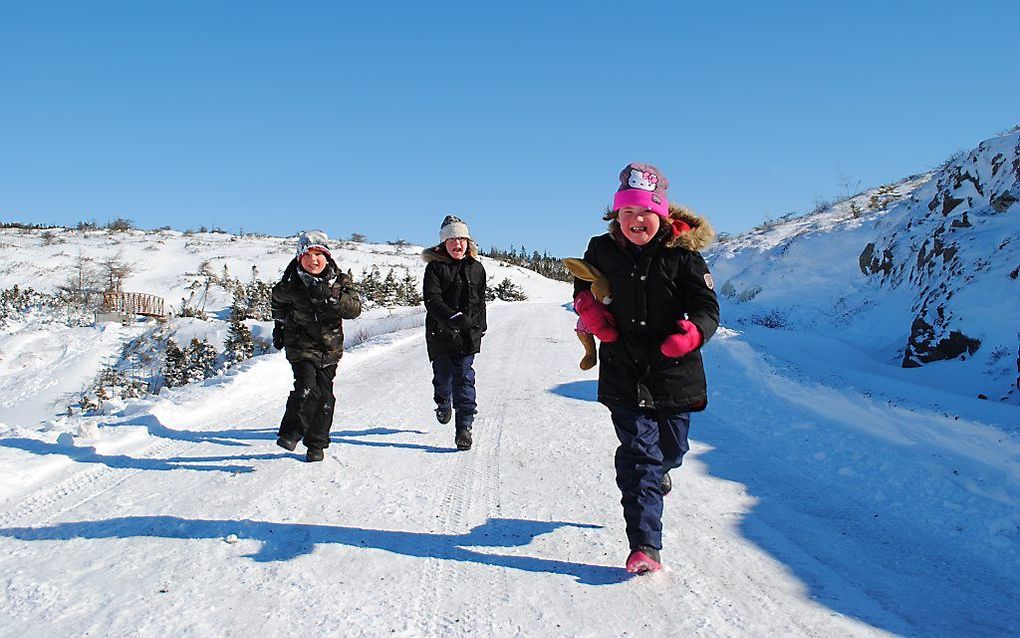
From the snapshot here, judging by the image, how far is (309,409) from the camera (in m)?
5.14

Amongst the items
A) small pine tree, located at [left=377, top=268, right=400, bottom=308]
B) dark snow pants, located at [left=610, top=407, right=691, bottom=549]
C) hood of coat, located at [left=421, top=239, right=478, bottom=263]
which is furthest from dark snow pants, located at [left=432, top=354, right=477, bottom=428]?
small pine tree, located at [left=377, top=268, right=400, bottom=308]

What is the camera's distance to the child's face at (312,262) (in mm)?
5070

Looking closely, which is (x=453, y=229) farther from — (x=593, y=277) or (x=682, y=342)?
(x=682, y=342)

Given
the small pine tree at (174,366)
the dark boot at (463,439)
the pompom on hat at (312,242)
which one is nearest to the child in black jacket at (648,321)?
the dark boot at (463,439)

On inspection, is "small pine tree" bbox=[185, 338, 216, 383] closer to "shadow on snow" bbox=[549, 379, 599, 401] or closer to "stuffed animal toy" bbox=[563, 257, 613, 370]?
"shadow on snow" bbox=[549, 379, 599, 401]

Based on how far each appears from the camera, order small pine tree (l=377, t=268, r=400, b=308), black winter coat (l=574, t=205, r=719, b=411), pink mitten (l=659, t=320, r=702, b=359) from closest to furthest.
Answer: pink mitten (l=659, t=320, r=702, b=359), black winter coat (l=574, t=205, r=719, b=411), small pine tree (l=377, t=268, r=400, b=308)

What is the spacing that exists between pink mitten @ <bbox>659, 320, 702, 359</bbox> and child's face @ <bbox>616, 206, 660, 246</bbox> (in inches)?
20.3

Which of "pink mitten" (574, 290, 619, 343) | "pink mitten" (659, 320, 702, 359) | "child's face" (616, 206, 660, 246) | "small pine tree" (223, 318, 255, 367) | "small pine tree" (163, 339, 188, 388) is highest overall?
"child's face" (616, 206, 660, 246)

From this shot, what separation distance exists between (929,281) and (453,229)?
838 cm

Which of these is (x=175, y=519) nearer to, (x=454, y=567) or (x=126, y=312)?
(x=454, y=567)

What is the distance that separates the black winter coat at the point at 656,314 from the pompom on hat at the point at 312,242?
277 centimetres

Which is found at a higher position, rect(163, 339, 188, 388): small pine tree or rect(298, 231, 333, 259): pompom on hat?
rect(298, 231, 333, 259): pompom on hat

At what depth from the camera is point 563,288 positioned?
6962cm

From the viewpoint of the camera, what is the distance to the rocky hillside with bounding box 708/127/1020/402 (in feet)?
24.5
